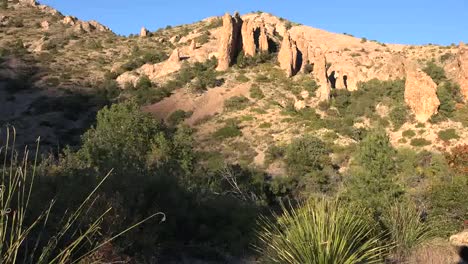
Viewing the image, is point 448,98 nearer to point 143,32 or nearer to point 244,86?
point 244,86

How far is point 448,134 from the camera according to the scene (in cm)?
3991

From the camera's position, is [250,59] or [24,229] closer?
[24,229]

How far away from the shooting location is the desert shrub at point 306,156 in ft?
110

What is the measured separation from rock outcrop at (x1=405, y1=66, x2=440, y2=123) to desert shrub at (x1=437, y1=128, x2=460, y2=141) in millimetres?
2733

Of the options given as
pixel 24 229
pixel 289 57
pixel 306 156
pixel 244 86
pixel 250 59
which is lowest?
pixel 306 156

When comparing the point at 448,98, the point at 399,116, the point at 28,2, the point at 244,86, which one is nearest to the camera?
the point at 448,98

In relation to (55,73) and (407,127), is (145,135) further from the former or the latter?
(55,73)

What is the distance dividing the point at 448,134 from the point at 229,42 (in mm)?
25164

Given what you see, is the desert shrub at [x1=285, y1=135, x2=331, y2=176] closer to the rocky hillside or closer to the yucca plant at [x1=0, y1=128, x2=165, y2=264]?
the rocky hillside

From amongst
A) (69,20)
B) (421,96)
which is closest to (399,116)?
A: (421,96)

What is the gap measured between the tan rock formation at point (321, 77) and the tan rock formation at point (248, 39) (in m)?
7.56

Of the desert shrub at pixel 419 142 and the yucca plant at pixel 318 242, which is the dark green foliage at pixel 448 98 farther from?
the yucca plant at pixel 318 242

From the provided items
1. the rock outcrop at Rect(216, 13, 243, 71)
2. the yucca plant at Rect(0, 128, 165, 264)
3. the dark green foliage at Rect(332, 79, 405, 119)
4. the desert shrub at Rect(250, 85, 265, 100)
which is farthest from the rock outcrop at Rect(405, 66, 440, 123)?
the yucca plant at Rect(0, 128, 165, 264)

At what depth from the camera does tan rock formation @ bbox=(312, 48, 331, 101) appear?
4791 cm
